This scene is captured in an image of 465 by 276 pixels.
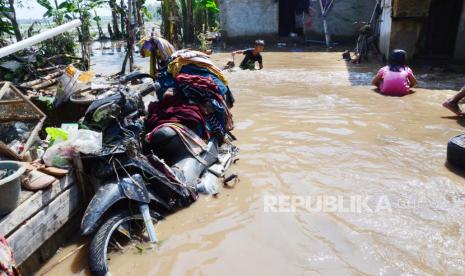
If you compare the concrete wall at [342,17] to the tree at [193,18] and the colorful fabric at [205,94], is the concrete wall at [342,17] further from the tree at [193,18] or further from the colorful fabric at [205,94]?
the colorful fabric at [205,94]

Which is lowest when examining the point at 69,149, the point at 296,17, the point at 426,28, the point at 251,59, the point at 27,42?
the point at 69,149

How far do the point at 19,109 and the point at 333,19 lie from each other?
51.6 feet

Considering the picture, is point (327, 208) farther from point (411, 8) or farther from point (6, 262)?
point (411, 8)

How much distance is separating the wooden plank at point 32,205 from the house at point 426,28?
10150 mm

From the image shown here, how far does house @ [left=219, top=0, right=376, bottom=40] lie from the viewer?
17.0m

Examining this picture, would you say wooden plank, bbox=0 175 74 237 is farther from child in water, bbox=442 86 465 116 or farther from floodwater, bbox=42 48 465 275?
child in water, bbox=442 86 465 116

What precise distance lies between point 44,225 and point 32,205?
211 mm

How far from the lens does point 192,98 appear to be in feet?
→ 16.4

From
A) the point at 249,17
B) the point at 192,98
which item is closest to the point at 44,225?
the point at 192,98

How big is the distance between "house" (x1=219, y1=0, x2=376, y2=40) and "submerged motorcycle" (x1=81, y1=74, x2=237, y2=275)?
46.1ft

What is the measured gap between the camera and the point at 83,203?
368cm

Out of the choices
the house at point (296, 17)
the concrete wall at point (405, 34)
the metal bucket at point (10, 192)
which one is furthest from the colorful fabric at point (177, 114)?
the house at point (296, 17)

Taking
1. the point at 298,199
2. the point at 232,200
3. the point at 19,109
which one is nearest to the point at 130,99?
the point at 19,109

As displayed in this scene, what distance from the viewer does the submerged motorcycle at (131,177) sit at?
3199 mm
